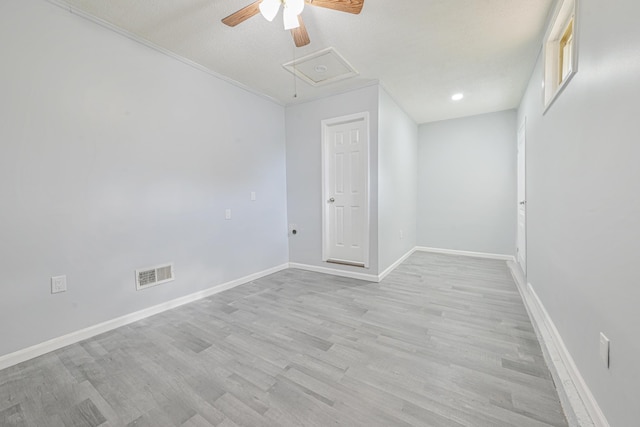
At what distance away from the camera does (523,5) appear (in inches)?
75.0

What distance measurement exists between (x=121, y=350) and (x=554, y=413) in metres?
2.73

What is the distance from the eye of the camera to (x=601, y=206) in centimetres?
115

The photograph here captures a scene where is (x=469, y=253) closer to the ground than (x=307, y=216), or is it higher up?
closer to the ground

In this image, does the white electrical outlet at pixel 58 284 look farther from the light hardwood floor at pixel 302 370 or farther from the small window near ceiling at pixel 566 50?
the small window near ceiling at pixel 566 50

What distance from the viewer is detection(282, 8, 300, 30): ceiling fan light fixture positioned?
1.67 meters

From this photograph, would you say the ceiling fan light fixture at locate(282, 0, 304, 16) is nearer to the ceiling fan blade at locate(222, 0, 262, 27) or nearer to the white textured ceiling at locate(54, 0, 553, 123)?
the ceiling fan blade at locate(222, 0, 262, 27)

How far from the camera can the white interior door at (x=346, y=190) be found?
11.3 feet

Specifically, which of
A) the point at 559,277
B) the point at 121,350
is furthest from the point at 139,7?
the point at 559,277

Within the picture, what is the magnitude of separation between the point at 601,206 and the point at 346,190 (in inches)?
106

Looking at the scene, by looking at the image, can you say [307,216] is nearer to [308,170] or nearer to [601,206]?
[308,170]

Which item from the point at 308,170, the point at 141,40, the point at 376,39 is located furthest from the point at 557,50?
the point at 141,40

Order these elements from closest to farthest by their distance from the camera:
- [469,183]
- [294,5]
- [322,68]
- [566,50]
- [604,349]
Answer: [604,349] → [294,5] → [566,50] → [322,68] → [469,183]

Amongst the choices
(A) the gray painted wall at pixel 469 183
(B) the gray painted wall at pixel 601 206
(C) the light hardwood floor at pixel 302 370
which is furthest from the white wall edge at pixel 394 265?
(B) the gray painted wall at pixel 601 206

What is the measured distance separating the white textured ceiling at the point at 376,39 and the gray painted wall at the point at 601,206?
92cm
